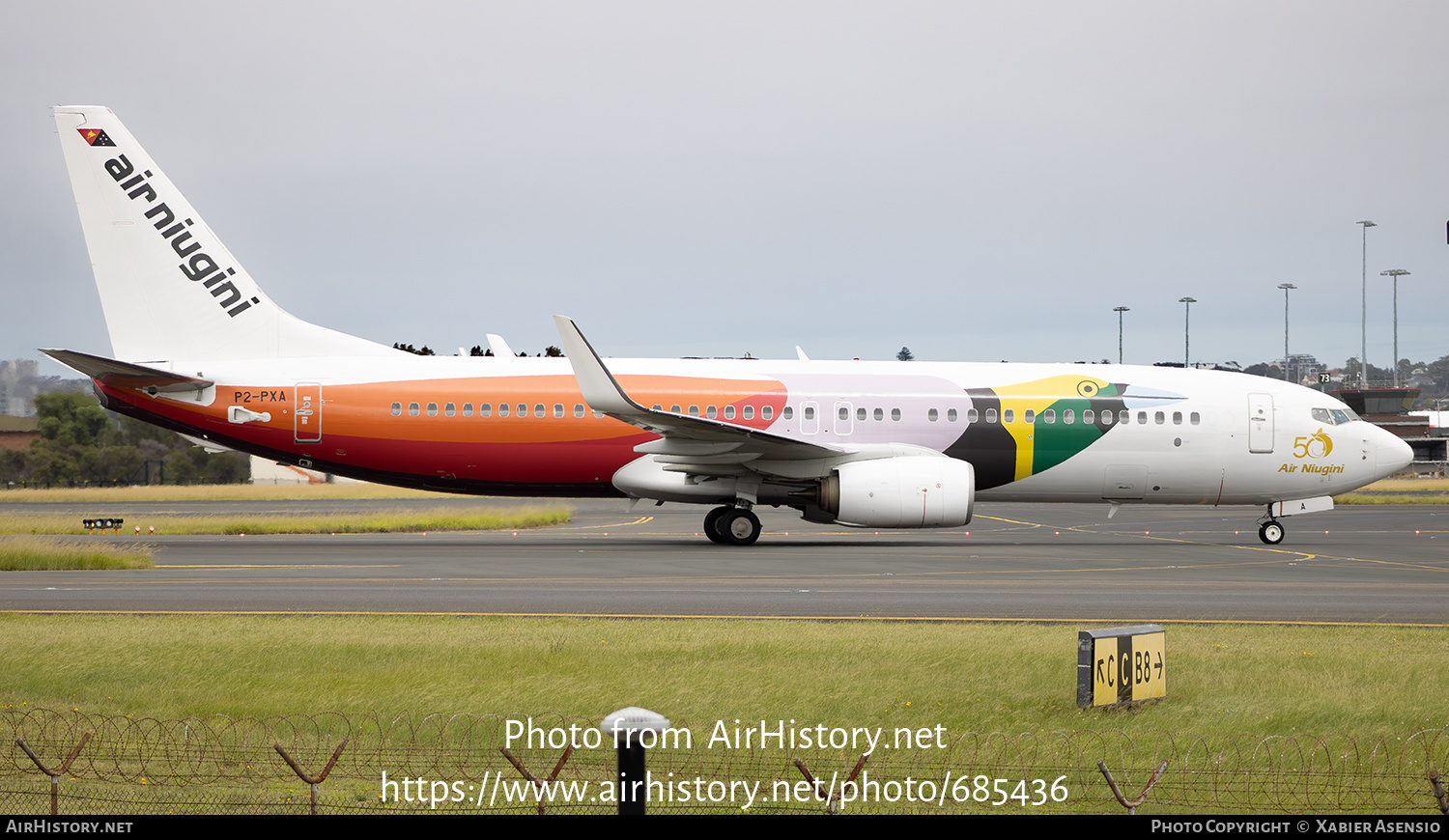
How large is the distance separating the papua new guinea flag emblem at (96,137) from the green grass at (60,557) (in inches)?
373

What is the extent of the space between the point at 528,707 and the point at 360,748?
1.46m

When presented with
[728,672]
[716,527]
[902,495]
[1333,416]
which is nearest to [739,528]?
[716,527]

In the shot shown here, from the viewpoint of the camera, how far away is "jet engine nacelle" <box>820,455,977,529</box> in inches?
1001

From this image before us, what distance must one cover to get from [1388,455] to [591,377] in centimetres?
1918

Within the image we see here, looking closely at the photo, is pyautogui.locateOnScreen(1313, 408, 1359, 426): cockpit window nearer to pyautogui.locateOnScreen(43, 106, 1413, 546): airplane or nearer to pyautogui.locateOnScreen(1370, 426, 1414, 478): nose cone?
pyautogui.locateOnScreen(43, 106, 1413, 546): airplane

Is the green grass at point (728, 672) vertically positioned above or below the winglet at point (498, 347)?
below

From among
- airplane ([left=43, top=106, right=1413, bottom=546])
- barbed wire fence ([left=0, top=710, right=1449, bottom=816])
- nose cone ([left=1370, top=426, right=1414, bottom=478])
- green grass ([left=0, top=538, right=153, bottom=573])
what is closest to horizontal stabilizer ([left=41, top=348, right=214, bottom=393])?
airplane ([left=43, top=106, right=1413, bottom=546])

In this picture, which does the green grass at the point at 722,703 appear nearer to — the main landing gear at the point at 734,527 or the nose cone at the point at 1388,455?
the main landing gear at the point at 734,527

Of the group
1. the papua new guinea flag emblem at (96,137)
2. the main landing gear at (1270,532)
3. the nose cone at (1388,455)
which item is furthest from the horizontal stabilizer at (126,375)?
the nose cone at (1388,455)

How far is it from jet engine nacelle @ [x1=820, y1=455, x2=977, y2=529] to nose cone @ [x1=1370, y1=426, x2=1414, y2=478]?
10.7m

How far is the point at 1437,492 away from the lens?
61000 mm

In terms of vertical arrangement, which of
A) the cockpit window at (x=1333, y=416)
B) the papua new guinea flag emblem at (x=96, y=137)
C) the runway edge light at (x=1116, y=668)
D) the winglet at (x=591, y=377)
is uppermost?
the papua new guinea flag emblem at (x=96, y=137)

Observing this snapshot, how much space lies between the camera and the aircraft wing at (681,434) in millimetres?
23828

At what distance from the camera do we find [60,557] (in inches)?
845
